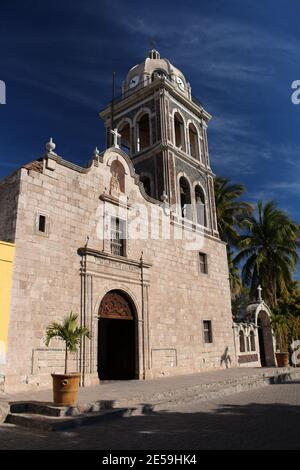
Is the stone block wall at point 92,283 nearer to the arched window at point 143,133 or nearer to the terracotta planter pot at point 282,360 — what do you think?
the terracotta planter pot at point 282,360

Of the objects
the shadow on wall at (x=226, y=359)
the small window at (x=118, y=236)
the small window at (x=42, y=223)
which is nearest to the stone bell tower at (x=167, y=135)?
the small window at (x=118, y=236)

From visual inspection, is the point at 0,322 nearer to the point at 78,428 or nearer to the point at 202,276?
the point at 78,428

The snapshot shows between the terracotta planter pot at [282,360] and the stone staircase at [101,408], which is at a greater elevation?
the terracotta planter pot at [282,360]

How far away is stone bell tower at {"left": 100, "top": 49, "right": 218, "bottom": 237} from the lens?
69.8 ft

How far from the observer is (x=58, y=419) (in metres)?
7.30

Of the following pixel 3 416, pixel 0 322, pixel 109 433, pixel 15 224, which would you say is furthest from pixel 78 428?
pixel 15 224

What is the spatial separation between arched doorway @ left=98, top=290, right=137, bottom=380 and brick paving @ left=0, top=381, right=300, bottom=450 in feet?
19.0

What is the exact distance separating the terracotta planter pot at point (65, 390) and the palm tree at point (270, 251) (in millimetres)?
22359

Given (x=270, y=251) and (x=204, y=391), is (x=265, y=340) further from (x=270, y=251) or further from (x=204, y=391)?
(x=204, y=391)

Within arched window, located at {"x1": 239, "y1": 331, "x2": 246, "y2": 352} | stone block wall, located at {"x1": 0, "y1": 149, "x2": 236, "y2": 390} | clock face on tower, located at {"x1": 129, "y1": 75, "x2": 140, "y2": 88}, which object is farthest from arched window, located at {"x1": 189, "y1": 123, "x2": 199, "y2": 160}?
arched window, located at {"x1": 239, "y1": 331, "x2": 246, "y2": 352}

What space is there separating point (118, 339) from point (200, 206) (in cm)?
1040

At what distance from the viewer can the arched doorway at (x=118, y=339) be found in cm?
1445

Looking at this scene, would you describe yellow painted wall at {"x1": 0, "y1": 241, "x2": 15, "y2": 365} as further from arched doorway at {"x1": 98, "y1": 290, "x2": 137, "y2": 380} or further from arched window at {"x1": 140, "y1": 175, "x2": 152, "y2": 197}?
arched window at {"x1": 140, "y1": 175, "x2": 152, "y2": 197}
